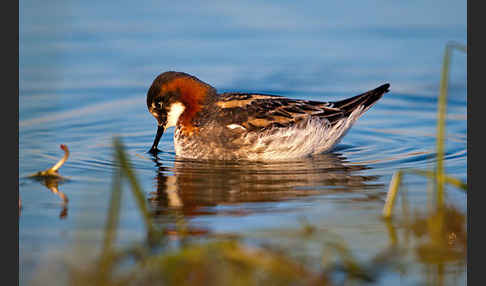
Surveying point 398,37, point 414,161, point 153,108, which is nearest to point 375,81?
point 398,37

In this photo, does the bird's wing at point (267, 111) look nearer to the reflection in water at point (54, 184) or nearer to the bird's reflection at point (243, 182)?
the bird's reflection at point (243, 182)

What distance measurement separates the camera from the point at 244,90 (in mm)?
12219

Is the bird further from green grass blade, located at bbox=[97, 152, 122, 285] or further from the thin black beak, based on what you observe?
green grass blade, located at bbox=[97, 152, 122, 285]

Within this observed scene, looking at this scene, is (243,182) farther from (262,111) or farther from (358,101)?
(358,101)

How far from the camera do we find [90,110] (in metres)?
11.2

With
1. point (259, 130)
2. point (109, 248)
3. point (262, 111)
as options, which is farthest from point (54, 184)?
point (109, 248)

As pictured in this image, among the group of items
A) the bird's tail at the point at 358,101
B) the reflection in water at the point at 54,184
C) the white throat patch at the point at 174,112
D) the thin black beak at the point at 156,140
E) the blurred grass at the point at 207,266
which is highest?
the bird's tail at the point at 358,101

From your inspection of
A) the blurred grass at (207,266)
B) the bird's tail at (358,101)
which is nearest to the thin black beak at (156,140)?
the bird's tail at (358,101)

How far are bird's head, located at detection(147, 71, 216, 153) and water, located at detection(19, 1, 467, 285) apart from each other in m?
0.60

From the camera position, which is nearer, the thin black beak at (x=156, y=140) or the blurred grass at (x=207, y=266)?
the blurred grass at (x=207, y=266)

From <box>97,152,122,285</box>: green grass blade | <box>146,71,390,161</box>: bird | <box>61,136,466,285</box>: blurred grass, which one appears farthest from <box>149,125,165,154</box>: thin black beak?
<box>97,152,122,285</box>: green grass blade

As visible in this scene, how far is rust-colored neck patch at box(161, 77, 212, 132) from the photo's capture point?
928 cm

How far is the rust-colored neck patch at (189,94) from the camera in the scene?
9.28 m

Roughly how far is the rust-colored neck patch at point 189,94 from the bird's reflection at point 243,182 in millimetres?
627
